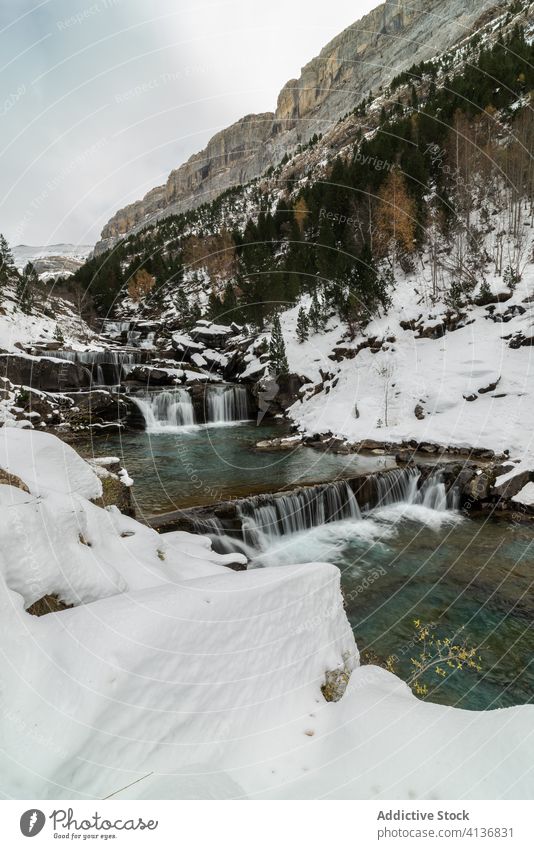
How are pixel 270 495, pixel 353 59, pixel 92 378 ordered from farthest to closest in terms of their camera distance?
pixel 353 59 → pixel 92 378 → pixel 270 495

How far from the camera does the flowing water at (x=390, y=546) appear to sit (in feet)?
22.7

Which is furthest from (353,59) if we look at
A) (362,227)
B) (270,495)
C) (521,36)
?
(270,495)

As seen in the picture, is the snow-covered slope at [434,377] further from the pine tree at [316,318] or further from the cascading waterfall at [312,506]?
the cascading waterfall at [312,506]

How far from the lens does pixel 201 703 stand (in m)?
2.66

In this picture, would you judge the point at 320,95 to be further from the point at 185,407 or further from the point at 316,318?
the point at 185,407

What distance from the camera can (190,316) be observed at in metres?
44.5

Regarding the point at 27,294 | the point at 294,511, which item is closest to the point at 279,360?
the point at 294,511

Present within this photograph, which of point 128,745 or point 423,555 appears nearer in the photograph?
point 128,745

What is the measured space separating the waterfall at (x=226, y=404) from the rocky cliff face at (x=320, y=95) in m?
93.7

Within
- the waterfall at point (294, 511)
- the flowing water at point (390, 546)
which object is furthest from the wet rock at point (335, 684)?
the waterfall at point (294, 511)

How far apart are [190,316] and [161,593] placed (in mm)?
44422

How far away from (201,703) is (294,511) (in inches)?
373
